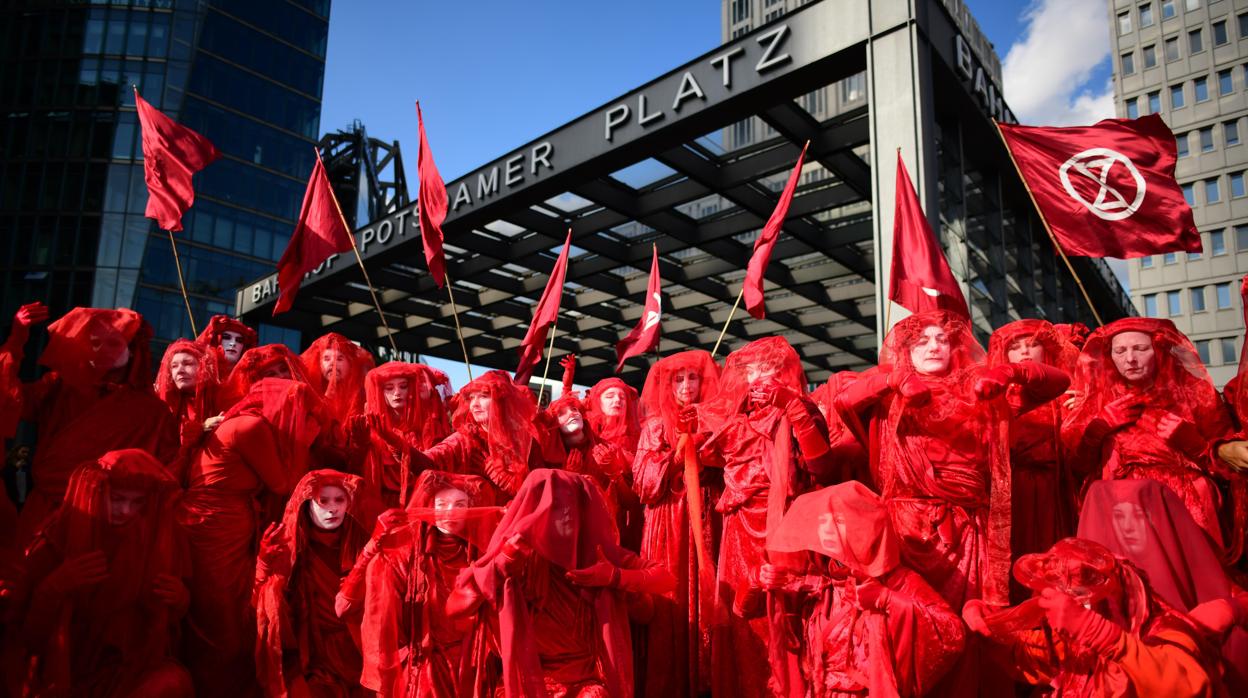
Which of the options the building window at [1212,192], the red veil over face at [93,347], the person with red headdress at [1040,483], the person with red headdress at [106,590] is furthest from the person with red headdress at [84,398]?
the building window at [1212,192]

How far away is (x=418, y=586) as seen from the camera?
4.21 metres

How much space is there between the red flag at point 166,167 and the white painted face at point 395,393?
9.79 feet

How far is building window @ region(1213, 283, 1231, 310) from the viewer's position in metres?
38.8

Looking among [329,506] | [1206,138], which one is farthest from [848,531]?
[1206,138]

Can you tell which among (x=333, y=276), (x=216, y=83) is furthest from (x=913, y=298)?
(x=216, y=83)

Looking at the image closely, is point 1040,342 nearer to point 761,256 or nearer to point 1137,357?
point 1137,357

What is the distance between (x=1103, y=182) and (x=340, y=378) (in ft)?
16.5

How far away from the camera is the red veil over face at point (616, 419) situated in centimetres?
636

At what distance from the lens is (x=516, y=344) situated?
68.0ft

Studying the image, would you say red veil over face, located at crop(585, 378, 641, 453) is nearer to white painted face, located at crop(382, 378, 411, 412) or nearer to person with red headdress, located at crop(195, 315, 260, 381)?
white painted face, located at crop(382, 378, 411, 412)

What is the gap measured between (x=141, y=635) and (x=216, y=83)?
30.9 m

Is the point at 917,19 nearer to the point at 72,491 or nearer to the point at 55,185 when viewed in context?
the point at 72,491

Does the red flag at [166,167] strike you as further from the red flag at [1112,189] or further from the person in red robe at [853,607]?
the red flag at [1112,189]

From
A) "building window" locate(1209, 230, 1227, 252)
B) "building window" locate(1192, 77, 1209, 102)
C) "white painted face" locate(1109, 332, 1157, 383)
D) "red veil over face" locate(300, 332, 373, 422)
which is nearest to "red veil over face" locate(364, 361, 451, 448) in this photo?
"red veil over face" locate(300, 332, 373, 422)
